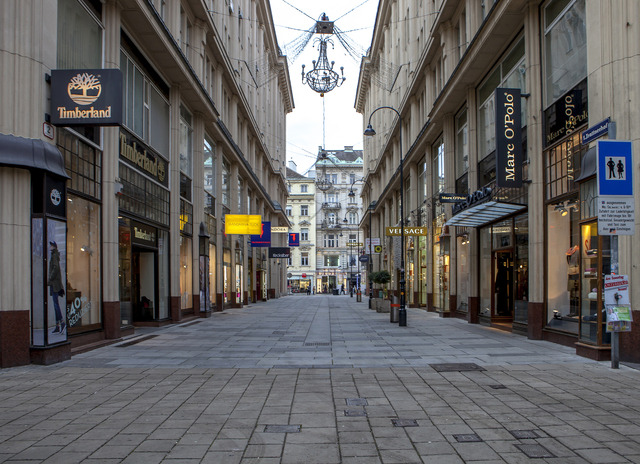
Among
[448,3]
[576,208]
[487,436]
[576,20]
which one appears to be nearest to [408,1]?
[448,3]

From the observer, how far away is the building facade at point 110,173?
1027cm

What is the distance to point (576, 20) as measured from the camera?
12734 mm

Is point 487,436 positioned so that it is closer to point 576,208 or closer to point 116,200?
point 576,208

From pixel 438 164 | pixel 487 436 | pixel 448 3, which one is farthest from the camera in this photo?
pixel 438 164

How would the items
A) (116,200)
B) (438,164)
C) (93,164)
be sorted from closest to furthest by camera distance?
(93,164) → (116,200) → (438,164)

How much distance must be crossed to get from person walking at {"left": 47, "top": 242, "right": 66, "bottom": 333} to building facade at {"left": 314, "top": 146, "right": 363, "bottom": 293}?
7807 centimetres

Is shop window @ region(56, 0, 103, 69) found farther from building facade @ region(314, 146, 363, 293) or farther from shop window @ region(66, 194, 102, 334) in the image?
building facade @ region(314, 146, 363, 293)

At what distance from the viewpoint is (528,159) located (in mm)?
15047

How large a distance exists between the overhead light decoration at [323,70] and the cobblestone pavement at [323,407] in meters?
12.8

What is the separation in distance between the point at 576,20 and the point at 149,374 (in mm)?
12484

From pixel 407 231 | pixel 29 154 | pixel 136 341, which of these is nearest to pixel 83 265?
pixel 136 341

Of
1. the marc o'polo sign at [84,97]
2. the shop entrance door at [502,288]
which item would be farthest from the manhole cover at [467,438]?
the shop entrance door at [502,288]

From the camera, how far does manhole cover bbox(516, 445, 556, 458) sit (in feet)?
17.1

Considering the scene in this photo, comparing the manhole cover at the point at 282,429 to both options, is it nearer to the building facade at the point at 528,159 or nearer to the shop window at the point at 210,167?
the building facade at the point at 528,159
